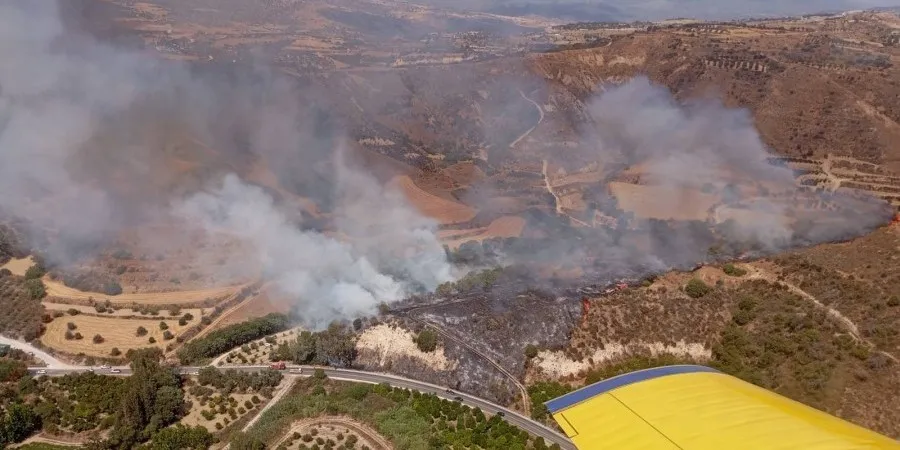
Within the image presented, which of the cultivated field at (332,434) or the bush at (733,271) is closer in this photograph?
the cultivated field at (332,434)

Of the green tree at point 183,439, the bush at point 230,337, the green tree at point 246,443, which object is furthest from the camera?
the bush at point 230,337

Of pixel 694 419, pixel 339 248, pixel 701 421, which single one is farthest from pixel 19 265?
pixel 701 421

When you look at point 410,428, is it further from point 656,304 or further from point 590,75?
point 590,75

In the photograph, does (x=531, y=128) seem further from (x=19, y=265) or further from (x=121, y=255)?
(x=19, y=265)

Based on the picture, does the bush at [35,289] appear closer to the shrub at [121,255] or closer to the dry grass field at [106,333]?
the dry grass field at [106,333]

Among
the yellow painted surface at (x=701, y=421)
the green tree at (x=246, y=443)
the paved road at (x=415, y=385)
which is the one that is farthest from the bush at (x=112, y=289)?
the yellow painted surface at (x=701, y=421)

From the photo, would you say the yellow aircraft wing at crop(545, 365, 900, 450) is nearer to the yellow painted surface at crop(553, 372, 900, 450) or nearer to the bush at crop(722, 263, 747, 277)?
the yellow painted surface at crop(553, 372, 900, 450)

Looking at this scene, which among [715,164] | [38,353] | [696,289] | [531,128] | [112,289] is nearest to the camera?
[38,353]
